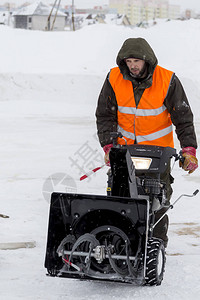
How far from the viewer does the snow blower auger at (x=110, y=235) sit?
348 cm

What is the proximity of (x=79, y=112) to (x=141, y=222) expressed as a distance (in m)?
16.4

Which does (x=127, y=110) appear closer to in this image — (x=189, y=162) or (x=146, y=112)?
(x=146, y=112)

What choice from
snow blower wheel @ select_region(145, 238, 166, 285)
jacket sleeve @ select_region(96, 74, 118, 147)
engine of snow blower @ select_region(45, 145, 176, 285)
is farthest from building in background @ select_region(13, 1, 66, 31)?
snow blower wheel @ select_region(145, 238, 166, 285)

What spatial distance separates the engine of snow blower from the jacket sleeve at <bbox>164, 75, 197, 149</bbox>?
74 centimetres

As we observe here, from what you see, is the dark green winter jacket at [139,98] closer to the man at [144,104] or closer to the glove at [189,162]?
the man at [144,104]

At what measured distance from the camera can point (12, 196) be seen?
6953 mm

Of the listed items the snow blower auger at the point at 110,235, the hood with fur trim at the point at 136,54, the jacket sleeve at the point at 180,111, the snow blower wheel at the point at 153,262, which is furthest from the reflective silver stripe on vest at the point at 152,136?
the snow blower wheel at the point at 153,262

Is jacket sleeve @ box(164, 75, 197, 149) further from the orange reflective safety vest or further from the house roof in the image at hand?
the house roof

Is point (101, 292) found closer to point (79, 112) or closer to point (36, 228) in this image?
point (36, 228)

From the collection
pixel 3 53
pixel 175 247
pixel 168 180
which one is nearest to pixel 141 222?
pixel 168 180

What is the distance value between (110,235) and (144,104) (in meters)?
1.05

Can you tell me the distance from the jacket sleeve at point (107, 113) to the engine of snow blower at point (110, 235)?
0.71 metres

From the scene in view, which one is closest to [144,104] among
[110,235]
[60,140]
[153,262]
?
[110,235]

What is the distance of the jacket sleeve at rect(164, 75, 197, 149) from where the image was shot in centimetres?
414
